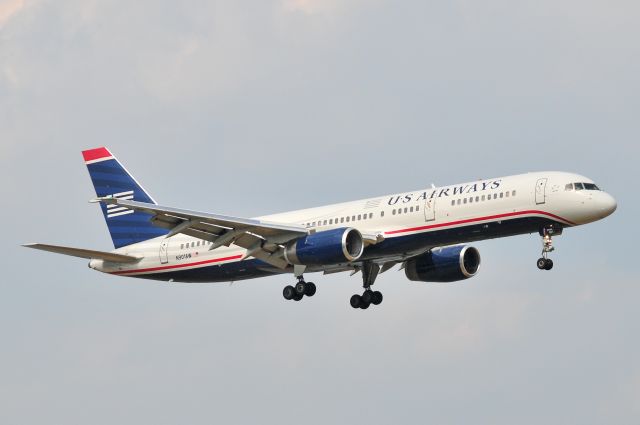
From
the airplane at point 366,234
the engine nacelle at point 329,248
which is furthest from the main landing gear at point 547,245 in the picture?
the engine nacelle at point 329,248

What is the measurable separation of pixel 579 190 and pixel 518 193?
2.48 meters

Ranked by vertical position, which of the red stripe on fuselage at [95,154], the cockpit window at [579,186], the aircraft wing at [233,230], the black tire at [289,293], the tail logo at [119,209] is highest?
the red stripe on fuselage at [95,154]

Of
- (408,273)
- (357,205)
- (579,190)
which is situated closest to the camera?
(579,190)

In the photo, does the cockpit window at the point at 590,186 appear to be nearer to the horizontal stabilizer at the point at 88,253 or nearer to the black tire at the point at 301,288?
the black tire at the point at 301,288

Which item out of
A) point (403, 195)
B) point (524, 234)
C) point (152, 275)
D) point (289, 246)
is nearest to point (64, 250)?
point (152, 275)

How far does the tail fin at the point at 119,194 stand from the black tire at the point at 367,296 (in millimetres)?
10346

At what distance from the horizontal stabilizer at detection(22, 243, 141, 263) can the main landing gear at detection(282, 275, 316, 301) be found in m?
8.70

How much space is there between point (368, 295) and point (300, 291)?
458cm

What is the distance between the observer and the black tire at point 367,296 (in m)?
69.5

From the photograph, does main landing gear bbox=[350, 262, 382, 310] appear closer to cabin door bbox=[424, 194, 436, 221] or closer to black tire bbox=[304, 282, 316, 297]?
black tire bbox=[304, 282, 316, 297]

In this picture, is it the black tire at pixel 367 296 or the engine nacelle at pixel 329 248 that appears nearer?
the engine nacelle at pixel 329 248

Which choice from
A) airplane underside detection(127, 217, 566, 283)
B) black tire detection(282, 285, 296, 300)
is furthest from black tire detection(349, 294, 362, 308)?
black tire detection(282, 285, 296, 300)

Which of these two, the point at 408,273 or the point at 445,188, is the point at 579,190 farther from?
the point at 408,273

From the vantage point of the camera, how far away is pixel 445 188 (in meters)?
63.2
